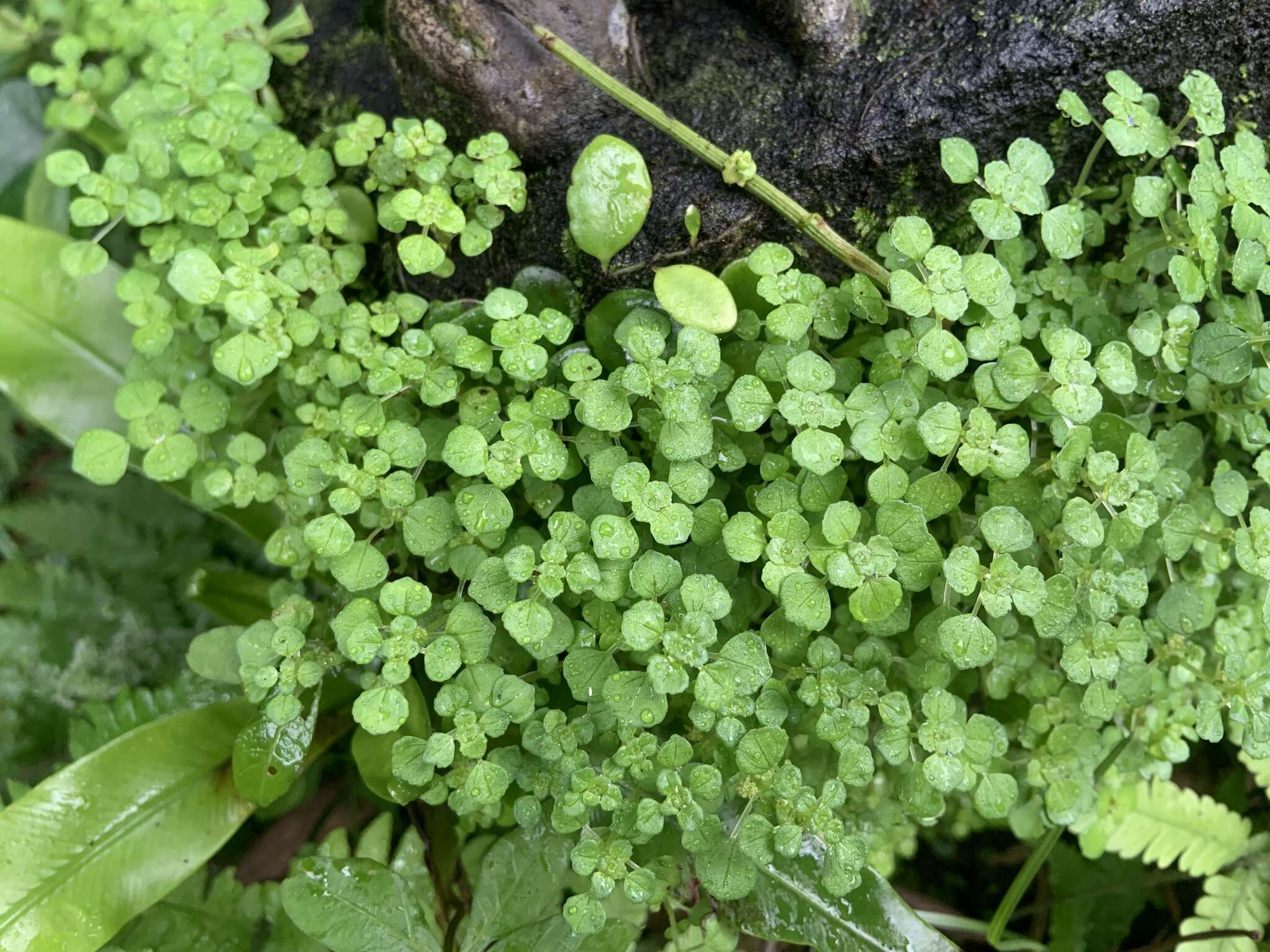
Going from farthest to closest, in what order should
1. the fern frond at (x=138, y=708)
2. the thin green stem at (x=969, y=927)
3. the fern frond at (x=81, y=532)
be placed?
the fern frond at (x=81, y=532) < the thin green stem at (x=969, y=927) < the fern frond at (x=138, y=708)

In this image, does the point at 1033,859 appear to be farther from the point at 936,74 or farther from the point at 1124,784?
the point at 936,74

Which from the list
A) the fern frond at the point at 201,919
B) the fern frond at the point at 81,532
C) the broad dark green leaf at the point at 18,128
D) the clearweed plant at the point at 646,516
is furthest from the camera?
the fern frond at the point at 81,532

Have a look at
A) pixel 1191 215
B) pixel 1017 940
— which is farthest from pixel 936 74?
pixel 1017 940

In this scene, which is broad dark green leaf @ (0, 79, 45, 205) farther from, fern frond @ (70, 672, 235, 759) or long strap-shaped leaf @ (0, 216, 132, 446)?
fern frond @ (70, 672, 235, 759)

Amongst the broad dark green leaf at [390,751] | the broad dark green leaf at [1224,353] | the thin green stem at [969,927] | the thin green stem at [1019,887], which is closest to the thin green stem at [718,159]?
the broad dark green leaf at [1224,353]

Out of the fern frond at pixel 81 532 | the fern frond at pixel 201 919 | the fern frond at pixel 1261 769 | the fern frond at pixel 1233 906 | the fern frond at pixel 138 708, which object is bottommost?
the fern frond at pixel 81 532

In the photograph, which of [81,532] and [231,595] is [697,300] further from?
[81,532]

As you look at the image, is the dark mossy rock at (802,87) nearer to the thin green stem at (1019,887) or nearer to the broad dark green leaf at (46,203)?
the broad dark green leaf at (46,203)

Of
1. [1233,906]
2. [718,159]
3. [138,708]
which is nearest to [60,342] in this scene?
[138,708]
